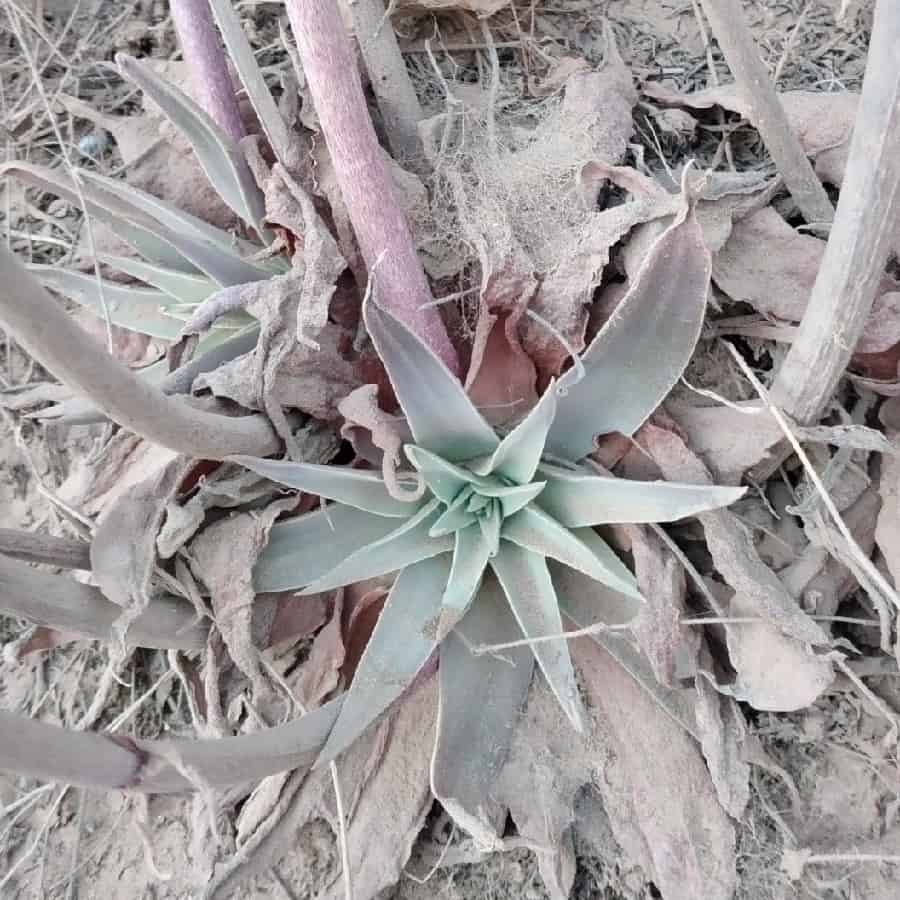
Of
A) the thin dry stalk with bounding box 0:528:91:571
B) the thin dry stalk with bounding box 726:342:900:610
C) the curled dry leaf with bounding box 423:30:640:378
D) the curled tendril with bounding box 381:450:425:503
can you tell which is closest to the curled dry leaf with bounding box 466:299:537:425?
the curled dry leaf with bounding box 423:30:640:378

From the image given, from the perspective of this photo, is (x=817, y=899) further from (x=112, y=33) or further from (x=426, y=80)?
(x=112, y=33)

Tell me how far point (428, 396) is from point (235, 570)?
29 cm

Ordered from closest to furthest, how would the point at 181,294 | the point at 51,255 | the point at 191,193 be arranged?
the point at 181,294 < the point at 191,193 < the point at 51,255

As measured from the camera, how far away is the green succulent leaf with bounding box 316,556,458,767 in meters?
1.01

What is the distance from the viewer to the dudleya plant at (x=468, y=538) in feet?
3.21

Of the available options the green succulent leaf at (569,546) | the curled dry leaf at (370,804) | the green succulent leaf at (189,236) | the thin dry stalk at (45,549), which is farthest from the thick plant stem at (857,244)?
the thin dry stalk at (45,549)

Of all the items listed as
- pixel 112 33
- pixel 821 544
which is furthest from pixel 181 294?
pixel 821 544

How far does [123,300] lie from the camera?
1.28 metres

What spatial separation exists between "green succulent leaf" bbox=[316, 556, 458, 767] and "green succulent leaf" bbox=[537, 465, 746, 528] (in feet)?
0.57

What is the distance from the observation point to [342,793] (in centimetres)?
110

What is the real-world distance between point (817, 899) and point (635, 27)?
123 cm

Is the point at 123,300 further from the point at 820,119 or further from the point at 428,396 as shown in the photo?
the point at 820,119

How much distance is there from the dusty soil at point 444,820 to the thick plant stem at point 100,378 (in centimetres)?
23

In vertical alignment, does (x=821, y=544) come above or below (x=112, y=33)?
below
